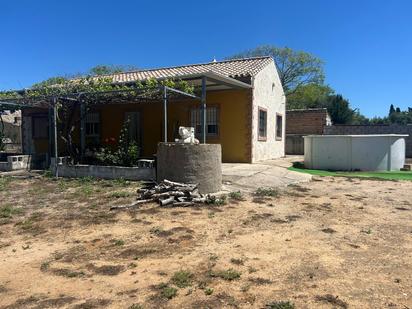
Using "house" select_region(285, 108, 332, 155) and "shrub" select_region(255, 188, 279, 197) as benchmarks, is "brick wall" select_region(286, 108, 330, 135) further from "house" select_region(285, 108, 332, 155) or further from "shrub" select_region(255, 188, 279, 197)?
"shrub" select_region(255, 188, 279, 197)

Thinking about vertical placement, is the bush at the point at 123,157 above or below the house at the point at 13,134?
below

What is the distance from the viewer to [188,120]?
15.7 meters

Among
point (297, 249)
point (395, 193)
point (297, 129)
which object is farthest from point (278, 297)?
point (297, 129)

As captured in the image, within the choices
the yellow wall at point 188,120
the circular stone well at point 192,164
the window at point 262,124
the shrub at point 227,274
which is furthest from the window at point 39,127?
the shrub at point 227,274

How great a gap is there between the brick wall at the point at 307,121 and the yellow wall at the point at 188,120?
10034 mm

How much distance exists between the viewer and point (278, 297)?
3.54m

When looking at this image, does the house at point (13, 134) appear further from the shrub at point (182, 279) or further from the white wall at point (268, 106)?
the shrub at point (182, 279)

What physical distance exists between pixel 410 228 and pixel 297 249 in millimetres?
2451

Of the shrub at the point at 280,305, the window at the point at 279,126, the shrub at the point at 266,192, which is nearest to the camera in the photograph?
the shrub at the point at 280,305

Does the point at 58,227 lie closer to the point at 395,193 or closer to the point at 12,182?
the point at 12,182

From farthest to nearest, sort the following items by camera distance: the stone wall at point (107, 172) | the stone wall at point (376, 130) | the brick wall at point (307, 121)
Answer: the brick wall at point (307, 121) < the stone wall at point (376, 130) < the stone wall at point (107, 172)

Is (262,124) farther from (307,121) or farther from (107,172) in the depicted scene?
(307,121)

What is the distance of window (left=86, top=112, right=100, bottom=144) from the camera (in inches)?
706

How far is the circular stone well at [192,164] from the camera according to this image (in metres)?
8.76
